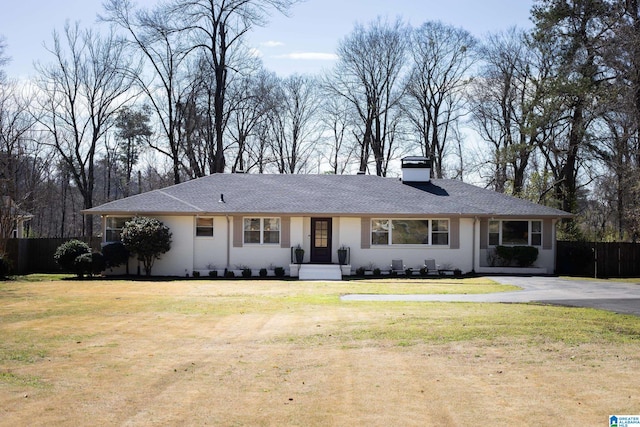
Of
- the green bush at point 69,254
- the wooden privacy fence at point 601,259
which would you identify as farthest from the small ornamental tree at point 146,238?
the wooden privacy fence at point 601,259

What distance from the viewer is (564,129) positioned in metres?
34.5

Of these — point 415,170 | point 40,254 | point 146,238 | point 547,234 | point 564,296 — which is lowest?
point 564,296

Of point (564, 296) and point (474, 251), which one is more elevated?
point (474, 251)

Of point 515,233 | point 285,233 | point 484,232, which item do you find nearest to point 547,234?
point 515,233

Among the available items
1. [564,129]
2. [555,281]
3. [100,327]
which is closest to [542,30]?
[564,129]

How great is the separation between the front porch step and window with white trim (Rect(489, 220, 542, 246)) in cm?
763

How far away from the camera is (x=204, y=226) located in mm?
26938

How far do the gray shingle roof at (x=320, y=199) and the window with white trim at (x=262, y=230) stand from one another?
592 mm

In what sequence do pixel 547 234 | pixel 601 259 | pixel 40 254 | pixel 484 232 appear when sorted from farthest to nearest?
pixel 40 254 < pixel 601 259 < pixel 547 234 < pixel 484 232

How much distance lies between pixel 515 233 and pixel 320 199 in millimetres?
→ 9059

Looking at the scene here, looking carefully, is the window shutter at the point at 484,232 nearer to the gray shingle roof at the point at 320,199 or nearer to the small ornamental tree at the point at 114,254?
the gray shingle roof at the point at 320,199

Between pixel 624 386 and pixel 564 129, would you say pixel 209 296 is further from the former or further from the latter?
pixel 564 129

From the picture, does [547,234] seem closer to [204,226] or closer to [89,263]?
[204,226]

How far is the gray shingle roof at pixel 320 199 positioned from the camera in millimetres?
26828
